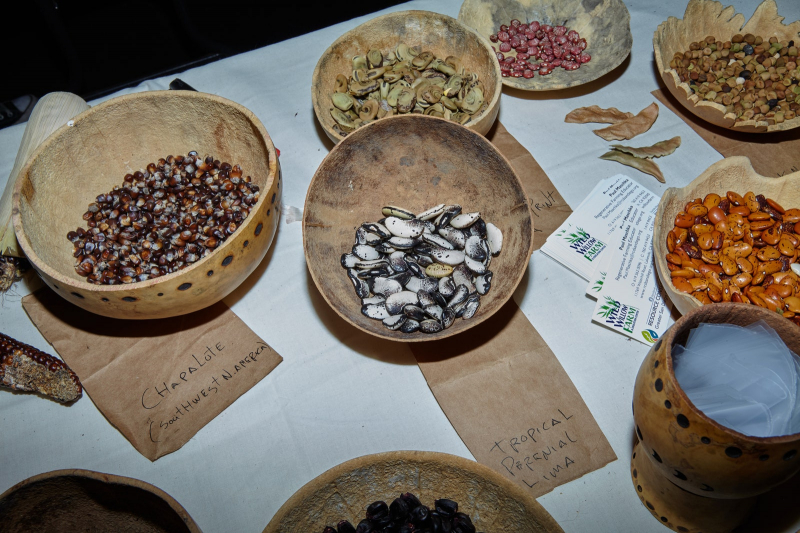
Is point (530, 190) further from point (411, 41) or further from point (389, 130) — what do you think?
point (411, 41)

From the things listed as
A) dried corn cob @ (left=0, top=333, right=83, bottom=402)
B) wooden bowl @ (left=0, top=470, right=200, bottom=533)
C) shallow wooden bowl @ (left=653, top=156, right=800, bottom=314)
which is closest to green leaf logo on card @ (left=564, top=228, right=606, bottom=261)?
shallow wooden bowl @ (left=653, top=156, right=800, bottom=314)

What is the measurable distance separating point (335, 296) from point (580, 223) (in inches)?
22.6

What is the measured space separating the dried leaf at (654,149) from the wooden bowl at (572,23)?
0.61 feet

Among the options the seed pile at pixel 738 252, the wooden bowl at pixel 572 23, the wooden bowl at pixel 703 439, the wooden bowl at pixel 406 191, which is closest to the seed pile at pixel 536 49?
the wooden bowl at pixel 572 23

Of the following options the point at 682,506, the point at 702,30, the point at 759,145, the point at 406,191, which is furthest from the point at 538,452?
the point at 702,30

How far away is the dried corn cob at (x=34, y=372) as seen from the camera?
1.03 meters

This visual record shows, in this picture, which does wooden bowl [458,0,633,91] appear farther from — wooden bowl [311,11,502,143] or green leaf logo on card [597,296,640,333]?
green leaf logo on card [597,296,640,333]

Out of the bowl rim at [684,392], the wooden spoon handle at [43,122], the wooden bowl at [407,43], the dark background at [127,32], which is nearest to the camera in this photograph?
the bowl rim at [684,392]

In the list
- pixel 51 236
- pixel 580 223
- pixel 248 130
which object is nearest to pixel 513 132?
pixel 580 223

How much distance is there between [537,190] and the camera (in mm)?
1296

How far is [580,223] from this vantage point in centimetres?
125

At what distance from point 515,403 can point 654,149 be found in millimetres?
717

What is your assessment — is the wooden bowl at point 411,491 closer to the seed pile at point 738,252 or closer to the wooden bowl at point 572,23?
the seed pile at point 738,252

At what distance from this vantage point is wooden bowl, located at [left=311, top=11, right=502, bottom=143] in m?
1.29
